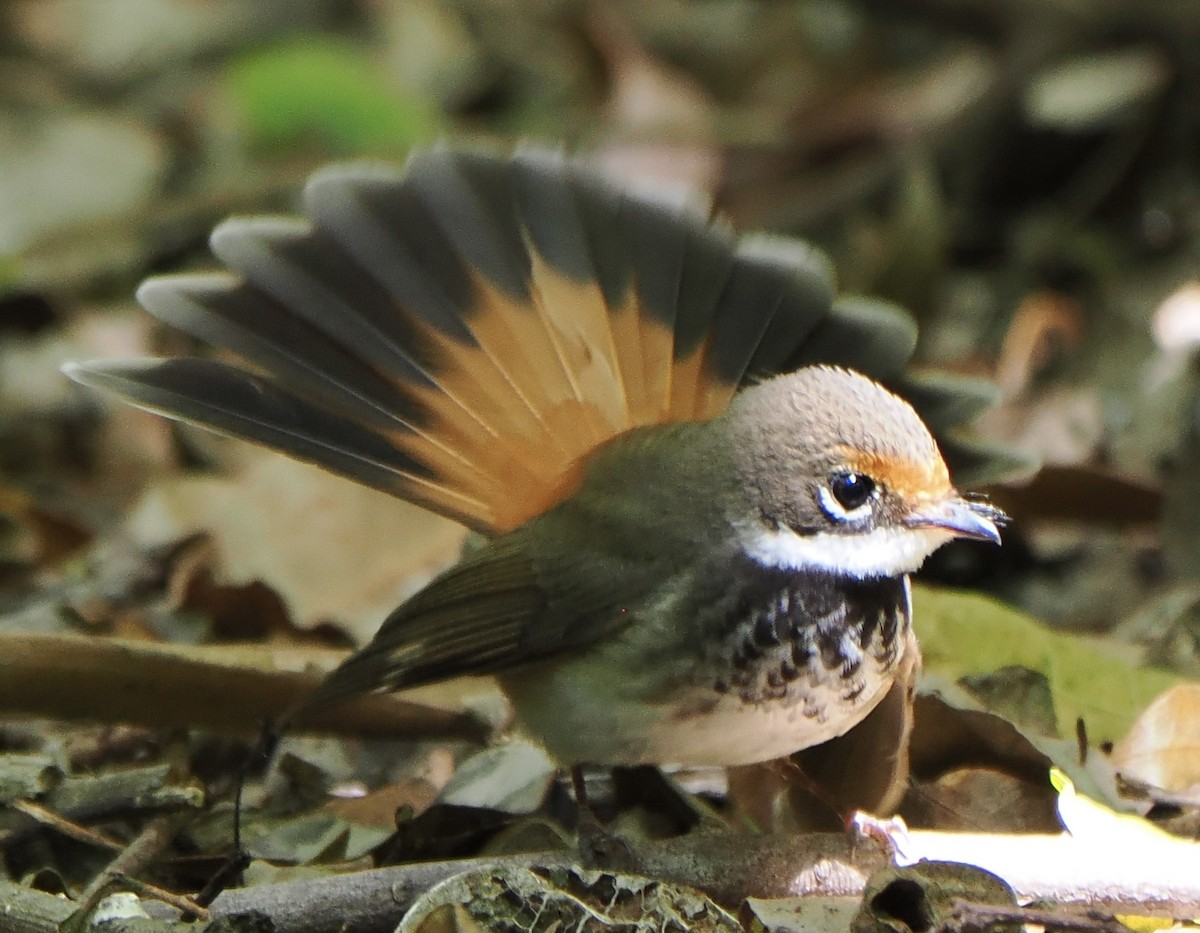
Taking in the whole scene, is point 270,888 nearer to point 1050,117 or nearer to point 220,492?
point 220,492

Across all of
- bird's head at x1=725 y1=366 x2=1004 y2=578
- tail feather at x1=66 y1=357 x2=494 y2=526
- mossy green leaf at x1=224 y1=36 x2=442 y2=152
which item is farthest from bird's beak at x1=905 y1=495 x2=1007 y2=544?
mossy green leaf at x1=224 y1=36 x2=442 y2=152

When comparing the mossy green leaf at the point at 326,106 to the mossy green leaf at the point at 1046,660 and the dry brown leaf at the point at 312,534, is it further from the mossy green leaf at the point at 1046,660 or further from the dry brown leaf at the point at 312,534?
the mossy green leaf at the point at 1046,660

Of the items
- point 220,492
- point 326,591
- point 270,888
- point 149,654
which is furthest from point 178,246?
point 270,888

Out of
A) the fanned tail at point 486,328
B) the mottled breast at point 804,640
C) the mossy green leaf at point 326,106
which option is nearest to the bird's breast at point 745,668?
the mottled breast at point 804,640

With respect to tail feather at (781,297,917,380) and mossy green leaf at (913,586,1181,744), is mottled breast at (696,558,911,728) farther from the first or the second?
tail feather at (781,297,917,380)

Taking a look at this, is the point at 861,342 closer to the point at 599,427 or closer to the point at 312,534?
the point at 599,427

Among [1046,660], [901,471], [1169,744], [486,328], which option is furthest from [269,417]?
[1169,744]

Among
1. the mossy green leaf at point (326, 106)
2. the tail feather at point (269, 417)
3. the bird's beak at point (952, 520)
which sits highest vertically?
the mossy green leaf at point (326, 106)
